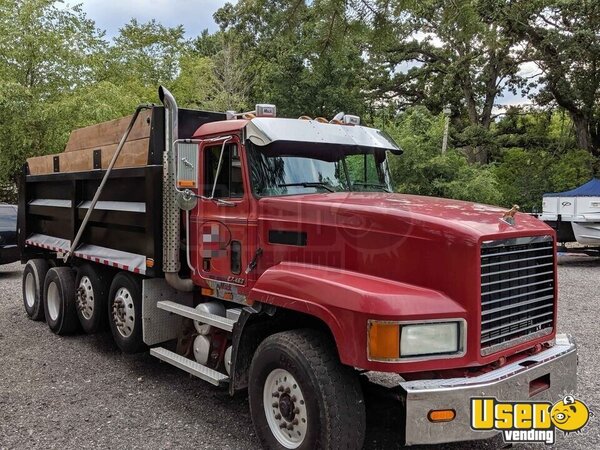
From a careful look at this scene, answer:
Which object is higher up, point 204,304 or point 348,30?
point 348,30

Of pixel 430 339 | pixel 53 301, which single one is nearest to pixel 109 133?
pixel 53 301

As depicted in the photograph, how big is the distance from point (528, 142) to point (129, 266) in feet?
87.9

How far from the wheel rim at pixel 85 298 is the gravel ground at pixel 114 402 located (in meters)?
0.44

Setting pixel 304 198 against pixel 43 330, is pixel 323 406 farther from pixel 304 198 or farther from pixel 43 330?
pixel 43 330

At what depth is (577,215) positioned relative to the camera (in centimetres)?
1419

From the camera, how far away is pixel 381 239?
3.74 m

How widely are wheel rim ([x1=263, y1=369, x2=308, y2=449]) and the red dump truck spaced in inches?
0.4

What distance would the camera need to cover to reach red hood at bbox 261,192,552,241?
3.58 m

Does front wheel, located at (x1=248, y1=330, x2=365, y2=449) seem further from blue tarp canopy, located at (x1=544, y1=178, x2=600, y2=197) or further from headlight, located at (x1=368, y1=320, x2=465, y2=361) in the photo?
blue tarp canopy, located at (x1=544, y1=178, x2=600, y2=197)

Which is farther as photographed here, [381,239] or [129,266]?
[129,266]

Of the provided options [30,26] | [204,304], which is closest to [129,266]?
[204,304]

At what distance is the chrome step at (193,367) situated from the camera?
445 cm

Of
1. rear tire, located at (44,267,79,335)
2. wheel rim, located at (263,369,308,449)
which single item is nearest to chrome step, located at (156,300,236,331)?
wheel rim, located at (263,369,308,449)

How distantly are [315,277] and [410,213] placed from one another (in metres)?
0.77
